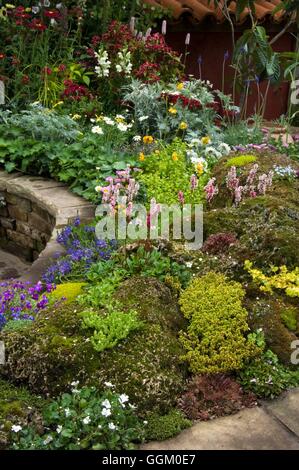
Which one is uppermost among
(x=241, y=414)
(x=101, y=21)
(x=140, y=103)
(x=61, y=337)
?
(x=101, y=21)

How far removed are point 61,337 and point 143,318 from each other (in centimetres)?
43

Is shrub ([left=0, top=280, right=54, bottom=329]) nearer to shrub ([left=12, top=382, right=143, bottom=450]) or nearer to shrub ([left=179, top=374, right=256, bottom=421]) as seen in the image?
shrub ([left=12, top=382, right=143, bottom=450])

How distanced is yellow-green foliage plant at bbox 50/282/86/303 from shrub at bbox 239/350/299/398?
3.48 feet

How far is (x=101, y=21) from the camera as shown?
8.70 m

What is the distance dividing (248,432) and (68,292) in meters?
1.42

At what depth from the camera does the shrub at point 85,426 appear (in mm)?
2893

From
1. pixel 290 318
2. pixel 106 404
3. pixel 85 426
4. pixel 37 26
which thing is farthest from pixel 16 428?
pixel 37 26

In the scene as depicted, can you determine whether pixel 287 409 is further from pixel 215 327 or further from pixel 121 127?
pixel 121 127

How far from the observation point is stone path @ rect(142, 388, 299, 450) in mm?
2973

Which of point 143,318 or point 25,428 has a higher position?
point 143,318

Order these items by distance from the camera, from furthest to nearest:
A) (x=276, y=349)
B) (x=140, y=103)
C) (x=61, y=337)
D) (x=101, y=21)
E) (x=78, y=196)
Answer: (x=101, y=21) < (x=140, y=103) < (x=78, y=196) < (x=276, y=349) < (x=61, y=337)

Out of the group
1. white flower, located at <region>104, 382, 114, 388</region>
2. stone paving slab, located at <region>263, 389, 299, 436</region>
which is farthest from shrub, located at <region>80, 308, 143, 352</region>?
stone paving slab, located at <region>263, 389, 299, 436</region>

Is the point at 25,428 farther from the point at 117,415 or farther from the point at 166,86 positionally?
the point at 166,86

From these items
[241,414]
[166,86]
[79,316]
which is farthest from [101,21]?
[241,414]
